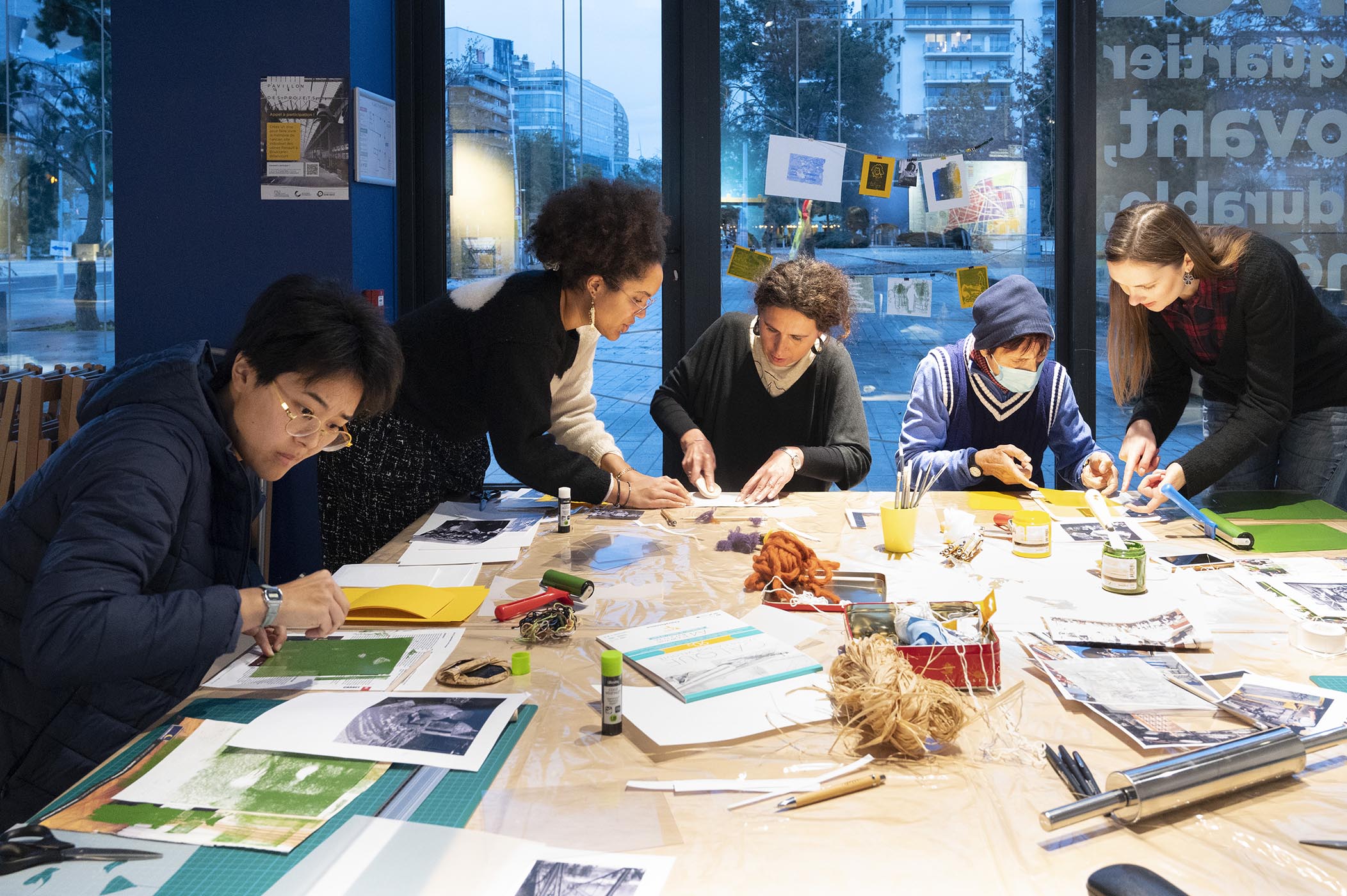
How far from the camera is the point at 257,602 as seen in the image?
153cm

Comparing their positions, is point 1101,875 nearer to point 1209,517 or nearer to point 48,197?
point 1209,517

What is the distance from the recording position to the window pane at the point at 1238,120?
3.66m

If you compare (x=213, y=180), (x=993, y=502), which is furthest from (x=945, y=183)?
(x=213, y=180)

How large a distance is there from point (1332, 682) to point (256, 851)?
141 cm

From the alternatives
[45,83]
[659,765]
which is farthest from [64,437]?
[659,765]

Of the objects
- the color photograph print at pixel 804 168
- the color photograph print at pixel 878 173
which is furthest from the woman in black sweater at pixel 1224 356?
the color photograph print at pixel 804 168

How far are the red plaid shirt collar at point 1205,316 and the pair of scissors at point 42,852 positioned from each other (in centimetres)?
265

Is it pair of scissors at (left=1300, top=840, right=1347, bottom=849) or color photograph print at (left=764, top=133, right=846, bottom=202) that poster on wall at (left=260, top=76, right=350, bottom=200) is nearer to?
color photograph print at (left=764, top=133, right=846, bottom=202)

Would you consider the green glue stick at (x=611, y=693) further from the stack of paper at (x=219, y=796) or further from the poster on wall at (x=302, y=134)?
the poster on wall at (x=302, y=134)

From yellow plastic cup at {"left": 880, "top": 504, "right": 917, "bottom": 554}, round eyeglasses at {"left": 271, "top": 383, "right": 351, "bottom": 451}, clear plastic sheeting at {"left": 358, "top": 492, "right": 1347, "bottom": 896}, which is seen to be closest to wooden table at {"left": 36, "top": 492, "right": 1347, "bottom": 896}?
clear plastic sheeting at {"left": 358, "top": 492, "right": 1347, "bottom": 896}

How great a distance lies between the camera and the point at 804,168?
3857 millimetres

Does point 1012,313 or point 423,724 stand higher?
point 1012,313

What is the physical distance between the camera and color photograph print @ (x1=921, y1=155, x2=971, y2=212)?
3.83 meters

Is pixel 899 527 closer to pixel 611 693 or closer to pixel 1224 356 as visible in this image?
pixel 611 693
